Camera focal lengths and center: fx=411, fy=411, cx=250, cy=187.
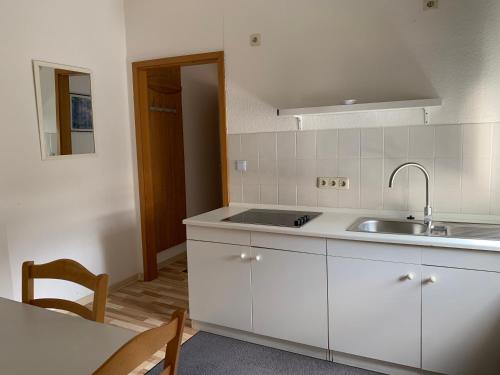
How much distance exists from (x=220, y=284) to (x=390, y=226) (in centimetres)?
117

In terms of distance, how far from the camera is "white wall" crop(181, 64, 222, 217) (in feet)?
15.2

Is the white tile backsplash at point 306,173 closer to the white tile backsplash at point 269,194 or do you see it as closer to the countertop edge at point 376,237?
the white tile backsplash at point 269,194

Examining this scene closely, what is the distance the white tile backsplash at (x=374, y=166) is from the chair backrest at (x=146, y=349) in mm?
1978

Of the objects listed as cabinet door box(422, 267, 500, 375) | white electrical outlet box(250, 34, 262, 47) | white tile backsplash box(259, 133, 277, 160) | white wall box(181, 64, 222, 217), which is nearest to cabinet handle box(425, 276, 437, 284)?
cabinet door box(422, 267, 500, 375)

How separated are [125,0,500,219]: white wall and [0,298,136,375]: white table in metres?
1.94

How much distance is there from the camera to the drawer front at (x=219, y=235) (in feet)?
8.48

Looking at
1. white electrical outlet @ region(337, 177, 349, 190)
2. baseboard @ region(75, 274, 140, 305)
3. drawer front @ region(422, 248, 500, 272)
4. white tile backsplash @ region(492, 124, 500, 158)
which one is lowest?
baseboard @ region(75, 274, 140, 305)

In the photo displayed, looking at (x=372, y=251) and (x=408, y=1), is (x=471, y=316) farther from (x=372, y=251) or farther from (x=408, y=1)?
(x=408, y=1)

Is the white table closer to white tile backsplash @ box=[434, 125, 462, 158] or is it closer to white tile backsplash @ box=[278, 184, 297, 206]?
white tile backsplash @ box=[278, 184, 297, 206]

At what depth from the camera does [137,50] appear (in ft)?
11.7

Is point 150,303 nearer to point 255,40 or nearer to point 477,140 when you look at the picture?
point 255,40

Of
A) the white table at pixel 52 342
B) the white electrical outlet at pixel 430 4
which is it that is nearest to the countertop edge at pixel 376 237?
the white table at pixel 52 342

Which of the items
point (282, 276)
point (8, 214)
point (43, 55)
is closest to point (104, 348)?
point (282, 276)

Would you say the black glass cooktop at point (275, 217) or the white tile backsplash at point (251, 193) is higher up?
the white tile backsplash at point (251, 193)
